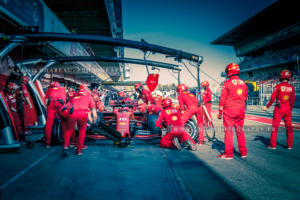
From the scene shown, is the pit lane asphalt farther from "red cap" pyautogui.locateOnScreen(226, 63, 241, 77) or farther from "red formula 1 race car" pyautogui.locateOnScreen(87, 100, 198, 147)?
"red cap" pyautogui.locateOnScreen(226, 63, 241, 77)

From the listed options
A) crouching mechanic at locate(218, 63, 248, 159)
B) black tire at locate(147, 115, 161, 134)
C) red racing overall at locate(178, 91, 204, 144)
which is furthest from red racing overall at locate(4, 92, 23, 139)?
crouching mechanic at locate(218, 63, 248, 159)

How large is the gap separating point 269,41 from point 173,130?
3691cm

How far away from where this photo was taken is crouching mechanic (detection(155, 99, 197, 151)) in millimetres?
3977

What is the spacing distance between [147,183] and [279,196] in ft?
5.38

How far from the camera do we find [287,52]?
2856 centimetres

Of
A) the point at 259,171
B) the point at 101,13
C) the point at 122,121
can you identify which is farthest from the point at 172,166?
the point at 101,13

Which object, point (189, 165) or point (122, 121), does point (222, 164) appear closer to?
point (189, 165)

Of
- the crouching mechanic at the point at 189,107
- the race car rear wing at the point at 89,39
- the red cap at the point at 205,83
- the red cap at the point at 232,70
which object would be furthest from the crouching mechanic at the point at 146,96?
the red cap at the point at 232,70

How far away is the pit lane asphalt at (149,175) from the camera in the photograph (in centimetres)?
215

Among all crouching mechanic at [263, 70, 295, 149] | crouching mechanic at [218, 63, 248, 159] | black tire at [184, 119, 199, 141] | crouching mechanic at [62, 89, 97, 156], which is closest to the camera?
crouching mechanic at [218, 63, 248, 159]

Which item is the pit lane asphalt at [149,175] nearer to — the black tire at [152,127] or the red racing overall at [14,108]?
the black tire at [152,127]

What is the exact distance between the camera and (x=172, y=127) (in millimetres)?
3990

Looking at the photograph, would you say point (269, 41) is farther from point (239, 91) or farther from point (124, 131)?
point (124, 131)

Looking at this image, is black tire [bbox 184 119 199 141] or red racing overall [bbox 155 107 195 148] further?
black tire [bbox 184 119 199 141]
